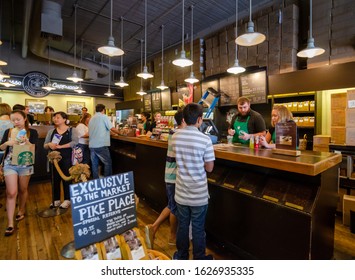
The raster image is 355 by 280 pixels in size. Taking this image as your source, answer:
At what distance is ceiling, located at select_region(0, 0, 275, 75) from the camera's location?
5.17 meters

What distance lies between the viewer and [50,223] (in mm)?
3137

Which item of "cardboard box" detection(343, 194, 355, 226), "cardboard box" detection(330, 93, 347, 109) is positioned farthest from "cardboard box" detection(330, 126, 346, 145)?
"cardboard box" detection(343, 194, 355, 226)

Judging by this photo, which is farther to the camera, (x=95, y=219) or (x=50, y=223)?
(x=50, y=223)

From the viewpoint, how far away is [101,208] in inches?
60.5

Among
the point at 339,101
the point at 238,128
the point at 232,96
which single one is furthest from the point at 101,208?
the point at 232,96

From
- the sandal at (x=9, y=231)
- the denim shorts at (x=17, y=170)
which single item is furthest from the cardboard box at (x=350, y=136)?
the sandal at (x=9, y=231)

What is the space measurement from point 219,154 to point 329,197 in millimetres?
1031

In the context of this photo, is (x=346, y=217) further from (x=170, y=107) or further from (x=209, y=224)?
(x=170, y=107)

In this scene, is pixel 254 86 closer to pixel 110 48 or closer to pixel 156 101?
pixel 110 48

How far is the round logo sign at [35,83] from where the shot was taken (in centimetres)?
870

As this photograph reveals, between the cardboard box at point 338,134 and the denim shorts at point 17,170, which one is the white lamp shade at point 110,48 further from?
the cardboard box at point 338,134

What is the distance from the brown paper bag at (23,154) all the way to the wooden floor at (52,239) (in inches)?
34.5

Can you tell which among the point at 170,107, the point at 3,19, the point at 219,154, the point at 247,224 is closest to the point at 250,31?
the point at 219,154

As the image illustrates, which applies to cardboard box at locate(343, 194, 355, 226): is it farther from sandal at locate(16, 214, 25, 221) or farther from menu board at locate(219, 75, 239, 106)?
sandal at locate(16, 214, 25, 221)
